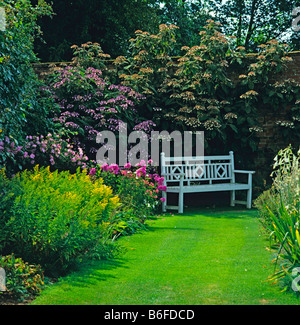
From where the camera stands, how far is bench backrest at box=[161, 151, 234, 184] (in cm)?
876

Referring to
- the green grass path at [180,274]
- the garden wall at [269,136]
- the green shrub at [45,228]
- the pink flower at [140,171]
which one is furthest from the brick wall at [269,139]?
the green shrub at [45,228]

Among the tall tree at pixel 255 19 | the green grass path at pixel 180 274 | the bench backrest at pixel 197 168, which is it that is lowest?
the green grass path at pixel 180 274

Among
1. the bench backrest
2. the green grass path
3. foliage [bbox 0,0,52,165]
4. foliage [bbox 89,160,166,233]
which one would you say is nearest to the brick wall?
the bench backrest

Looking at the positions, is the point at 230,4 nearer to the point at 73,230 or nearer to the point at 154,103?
the point at 154,103

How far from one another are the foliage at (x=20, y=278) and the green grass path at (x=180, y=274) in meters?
0.11

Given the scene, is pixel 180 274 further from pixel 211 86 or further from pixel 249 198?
pixel 211 86

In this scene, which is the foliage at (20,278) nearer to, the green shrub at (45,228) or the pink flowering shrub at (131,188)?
the green shrub at (45,228)

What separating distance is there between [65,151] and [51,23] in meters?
7.99

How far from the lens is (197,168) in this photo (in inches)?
352

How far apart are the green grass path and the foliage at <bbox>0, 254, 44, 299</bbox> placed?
105 millimetres

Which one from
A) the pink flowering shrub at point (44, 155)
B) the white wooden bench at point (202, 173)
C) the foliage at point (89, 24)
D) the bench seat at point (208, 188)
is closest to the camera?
the pink flowering shrub at point (44, 155)

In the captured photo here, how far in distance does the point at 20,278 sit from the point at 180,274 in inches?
56.2

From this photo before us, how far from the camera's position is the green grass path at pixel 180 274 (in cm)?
355
